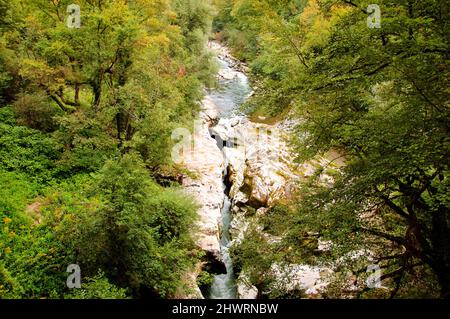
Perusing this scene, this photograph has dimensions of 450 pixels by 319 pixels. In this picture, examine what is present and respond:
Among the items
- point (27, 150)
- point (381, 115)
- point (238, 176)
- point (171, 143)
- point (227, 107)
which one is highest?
point (227, 107)

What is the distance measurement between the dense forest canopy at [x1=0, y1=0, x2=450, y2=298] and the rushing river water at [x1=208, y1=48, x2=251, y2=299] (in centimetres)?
256

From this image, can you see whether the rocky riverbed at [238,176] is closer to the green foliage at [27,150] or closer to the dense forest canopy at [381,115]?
the dense forest canopy at [381,115]

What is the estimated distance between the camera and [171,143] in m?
13.9

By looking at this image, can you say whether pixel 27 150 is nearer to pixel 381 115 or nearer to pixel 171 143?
pixel 171 143

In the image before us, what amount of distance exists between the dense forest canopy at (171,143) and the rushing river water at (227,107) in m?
2.56

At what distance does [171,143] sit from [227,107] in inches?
547

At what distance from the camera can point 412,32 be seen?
538 cm

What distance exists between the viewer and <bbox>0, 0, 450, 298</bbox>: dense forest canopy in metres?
5.59

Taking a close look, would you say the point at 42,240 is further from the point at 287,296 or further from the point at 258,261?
the point at 287,296

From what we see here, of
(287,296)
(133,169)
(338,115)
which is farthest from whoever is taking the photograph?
(287,296)

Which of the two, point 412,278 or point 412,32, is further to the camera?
point 412,278

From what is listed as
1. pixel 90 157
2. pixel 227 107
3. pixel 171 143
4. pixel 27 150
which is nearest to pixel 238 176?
pixel 171 143
